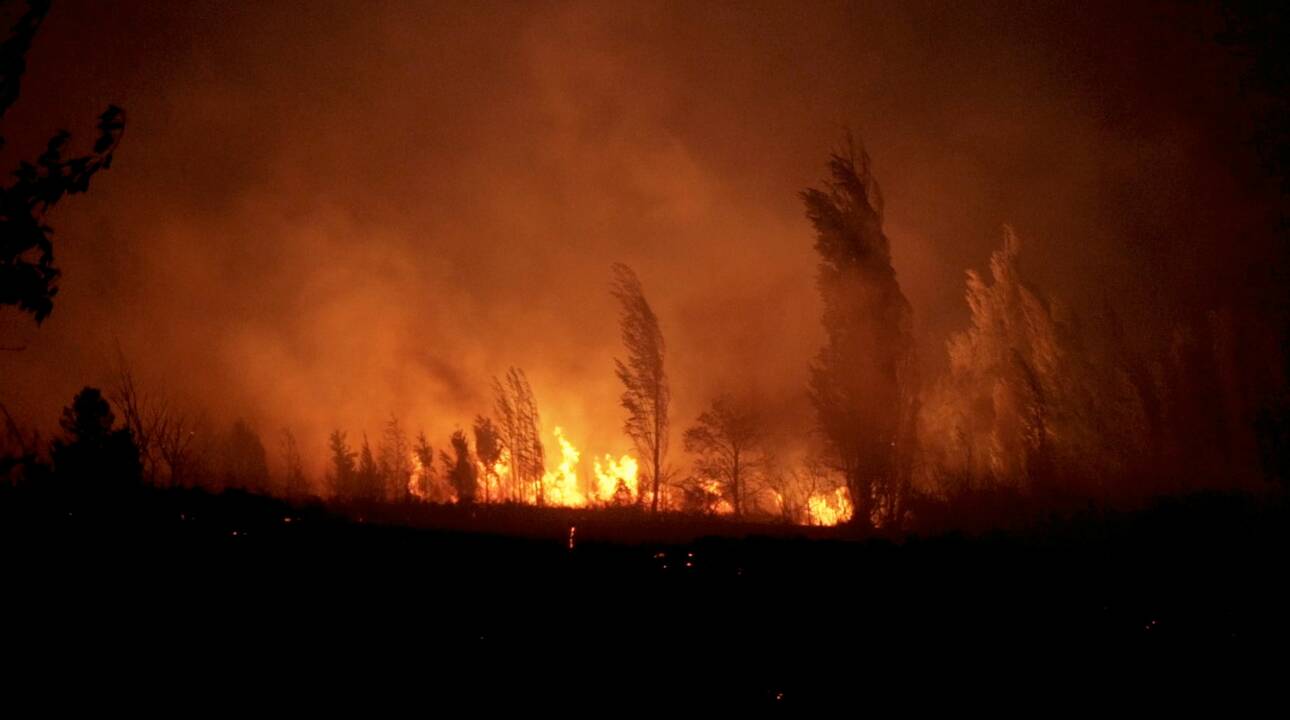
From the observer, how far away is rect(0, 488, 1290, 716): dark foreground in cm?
498

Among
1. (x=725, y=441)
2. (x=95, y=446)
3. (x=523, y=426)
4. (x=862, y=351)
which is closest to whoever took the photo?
(x=95, y=446)

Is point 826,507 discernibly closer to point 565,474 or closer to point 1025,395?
point 1025,395

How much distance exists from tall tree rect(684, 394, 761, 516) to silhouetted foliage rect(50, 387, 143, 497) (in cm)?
2083

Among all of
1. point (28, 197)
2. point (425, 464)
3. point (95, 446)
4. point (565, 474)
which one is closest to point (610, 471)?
point (565, 474)

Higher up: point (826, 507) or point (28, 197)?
point (28, 197)

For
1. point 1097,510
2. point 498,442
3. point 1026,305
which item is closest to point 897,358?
point 1097,510

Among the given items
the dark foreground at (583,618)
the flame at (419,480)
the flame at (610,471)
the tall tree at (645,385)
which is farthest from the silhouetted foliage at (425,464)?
the dark foreground at (583,618)

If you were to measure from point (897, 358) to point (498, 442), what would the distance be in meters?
37.7

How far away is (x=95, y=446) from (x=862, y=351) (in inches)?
786

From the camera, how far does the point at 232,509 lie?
8.11 metres

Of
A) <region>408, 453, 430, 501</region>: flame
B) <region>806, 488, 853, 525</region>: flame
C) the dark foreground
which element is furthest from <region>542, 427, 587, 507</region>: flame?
the dark foreground

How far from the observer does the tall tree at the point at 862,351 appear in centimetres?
1831

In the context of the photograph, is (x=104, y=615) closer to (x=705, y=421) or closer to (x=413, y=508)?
(x=413, y=508)

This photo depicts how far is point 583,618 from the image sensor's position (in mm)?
5926
